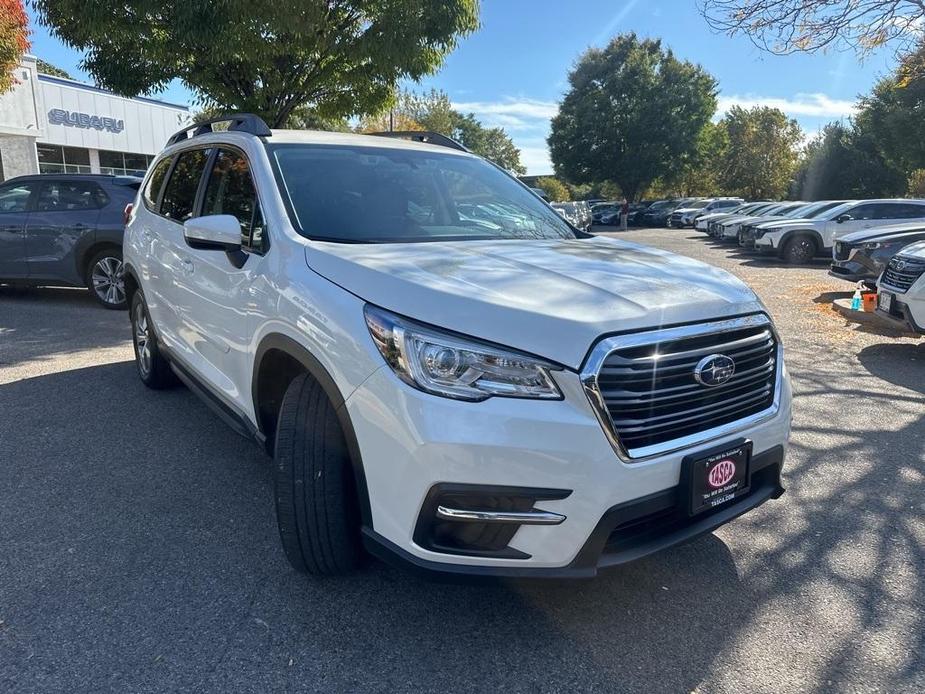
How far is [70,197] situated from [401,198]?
701 centimetres

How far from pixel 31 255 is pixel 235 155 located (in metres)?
6.56

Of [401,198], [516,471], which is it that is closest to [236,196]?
[401,198]

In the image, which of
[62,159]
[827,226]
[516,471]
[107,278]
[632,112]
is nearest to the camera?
[516,471]

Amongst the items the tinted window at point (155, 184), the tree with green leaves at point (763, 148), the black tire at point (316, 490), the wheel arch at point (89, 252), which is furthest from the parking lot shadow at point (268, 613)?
the tree with green leaves at point (763, 148)

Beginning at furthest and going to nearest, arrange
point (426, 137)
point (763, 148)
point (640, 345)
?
point (763, 148) < point (426, 137) < point (640, 345)

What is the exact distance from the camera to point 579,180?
144ft

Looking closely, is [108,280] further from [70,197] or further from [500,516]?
[500,516]

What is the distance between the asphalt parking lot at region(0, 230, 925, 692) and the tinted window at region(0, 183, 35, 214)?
5.71 m

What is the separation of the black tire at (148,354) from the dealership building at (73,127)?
1984 cm

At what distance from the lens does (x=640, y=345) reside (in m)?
2.16

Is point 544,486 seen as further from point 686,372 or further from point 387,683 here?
point 387,683

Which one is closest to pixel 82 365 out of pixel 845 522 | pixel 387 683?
pixel 387 683

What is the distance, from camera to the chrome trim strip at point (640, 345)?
2.08 m

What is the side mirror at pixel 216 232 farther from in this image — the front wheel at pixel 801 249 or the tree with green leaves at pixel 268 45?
the front wheel at pixel 801 249
